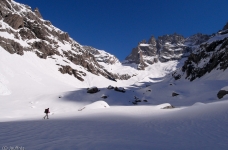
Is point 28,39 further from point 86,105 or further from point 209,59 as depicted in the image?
point 209,59

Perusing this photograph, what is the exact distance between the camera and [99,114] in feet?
59.6

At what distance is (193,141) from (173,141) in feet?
2.99

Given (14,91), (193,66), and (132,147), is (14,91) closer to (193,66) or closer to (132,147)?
(132,147)

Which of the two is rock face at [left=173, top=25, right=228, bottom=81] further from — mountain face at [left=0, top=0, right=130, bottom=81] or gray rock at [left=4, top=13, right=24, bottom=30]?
gray rock at [left=4, top=13, right=24, bottom=30]

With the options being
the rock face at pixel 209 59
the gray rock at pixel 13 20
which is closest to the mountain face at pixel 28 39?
the gray rock at pixel 13 20

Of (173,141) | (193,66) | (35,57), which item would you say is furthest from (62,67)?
(173,141)

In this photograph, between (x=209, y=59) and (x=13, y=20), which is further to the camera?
(x=13, y=20)

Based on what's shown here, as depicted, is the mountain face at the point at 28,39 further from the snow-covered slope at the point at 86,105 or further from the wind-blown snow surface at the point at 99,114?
the wind-blown snow surface at the point at 99,114

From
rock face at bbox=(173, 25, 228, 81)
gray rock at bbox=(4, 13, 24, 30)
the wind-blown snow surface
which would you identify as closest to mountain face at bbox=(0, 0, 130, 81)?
gray rock at bbox=(4, 13, 24, 30)

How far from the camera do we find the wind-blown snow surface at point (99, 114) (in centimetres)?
739

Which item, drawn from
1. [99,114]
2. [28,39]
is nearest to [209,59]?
[99,114]

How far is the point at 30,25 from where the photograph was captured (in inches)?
3167

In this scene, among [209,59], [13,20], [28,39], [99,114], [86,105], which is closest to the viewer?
[99,114]

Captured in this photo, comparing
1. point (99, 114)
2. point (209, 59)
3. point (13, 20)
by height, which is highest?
point (13, 20)
